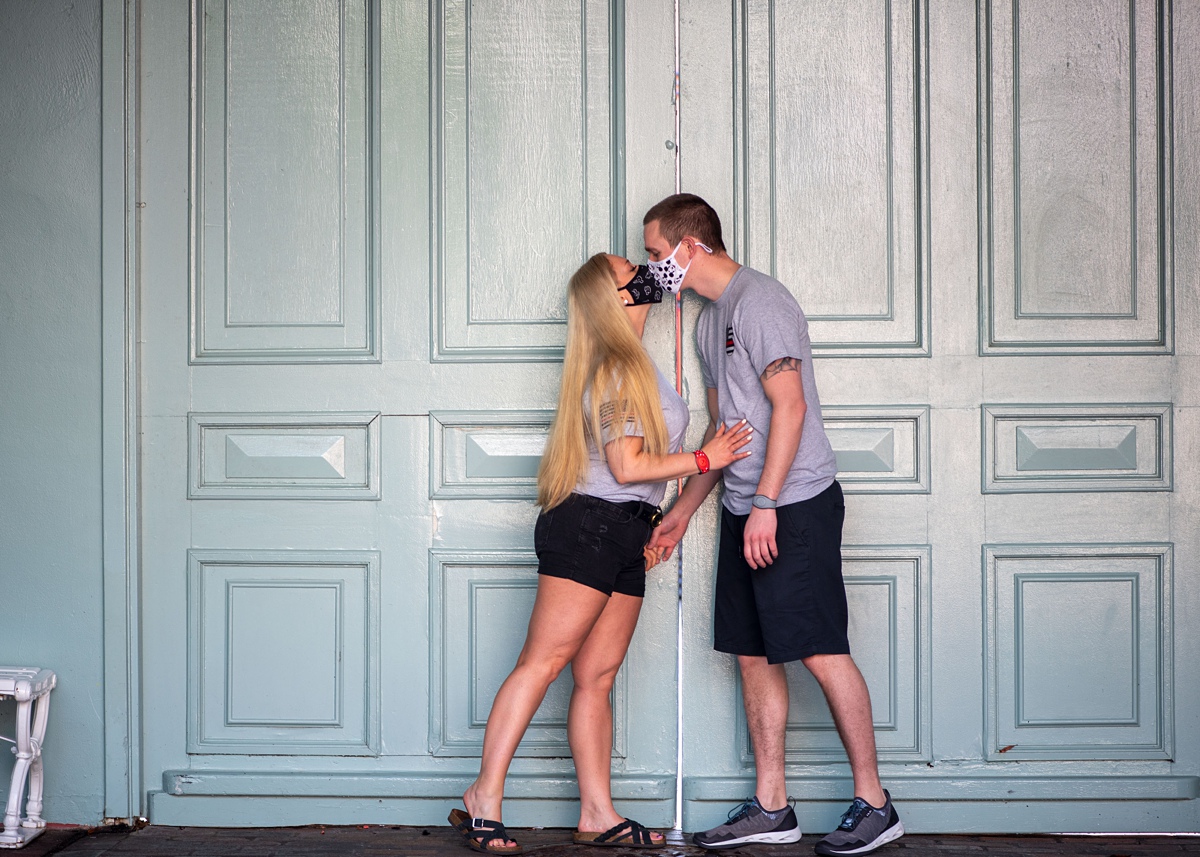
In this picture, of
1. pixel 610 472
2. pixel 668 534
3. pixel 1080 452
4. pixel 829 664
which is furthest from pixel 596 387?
pixel 1080 452

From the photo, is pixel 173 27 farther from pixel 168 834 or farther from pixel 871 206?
pixel 168 834

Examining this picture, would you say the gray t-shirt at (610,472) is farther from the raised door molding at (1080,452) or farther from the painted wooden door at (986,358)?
the raised door molding at (1080,452)

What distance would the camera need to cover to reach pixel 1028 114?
304 centimetres

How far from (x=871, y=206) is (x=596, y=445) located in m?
1.18

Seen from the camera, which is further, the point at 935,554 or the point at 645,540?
the point at 935,554

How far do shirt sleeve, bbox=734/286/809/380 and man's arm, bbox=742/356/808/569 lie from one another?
3cm

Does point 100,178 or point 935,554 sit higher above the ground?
point 100,178

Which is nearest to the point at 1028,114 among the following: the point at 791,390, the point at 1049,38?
the point at 1049,38

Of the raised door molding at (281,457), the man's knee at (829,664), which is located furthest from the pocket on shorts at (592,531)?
the raised door molding at (281,457)

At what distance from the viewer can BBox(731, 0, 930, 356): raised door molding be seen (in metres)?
3.04

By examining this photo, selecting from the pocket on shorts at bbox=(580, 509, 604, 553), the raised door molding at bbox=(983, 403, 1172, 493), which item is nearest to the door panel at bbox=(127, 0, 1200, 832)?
the raised door molding at bbox=(983, 403, 1172, 493)

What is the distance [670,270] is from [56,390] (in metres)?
Result: 1.91

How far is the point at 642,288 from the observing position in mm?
2836

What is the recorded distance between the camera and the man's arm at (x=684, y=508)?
2951 mm
